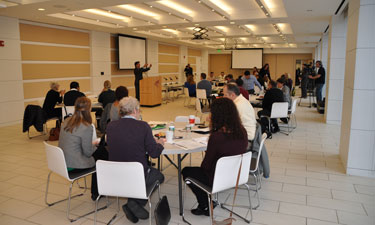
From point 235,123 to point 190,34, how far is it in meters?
12.0

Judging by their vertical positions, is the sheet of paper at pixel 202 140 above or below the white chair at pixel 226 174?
above

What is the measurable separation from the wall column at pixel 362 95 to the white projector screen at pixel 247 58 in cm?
1903

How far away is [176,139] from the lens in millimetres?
3555

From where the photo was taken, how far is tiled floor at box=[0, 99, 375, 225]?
3.26 m

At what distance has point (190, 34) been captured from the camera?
14.2 metres

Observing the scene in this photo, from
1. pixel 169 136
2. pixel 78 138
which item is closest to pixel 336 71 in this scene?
pixel 169 136

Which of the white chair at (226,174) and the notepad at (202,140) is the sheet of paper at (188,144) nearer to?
the notepad at (202,140)

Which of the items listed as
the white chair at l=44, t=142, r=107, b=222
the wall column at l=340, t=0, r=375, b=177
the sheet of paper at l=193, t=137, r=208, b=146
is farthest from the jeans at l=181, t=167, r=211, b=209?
the wall column at l=340, t=0, r=375, b=177

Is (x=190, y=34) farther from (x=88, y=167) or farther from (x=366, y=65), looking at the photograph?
(x=88, y=167)

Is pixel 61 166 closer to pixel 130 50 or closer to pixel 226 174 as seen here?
pixel 226 174

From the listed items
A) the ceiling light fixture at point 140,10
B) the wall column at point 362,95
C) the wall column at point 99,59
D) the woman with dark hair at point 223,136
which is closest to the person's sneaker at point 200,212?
the woman with dark hair at point 223,136

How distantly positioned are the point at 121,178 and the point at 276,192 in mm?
2251

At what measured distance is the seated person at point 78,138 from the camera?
A: 321 centimetres

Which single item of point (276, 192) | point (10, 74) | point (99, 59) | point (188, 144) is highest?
point (99, 59)
